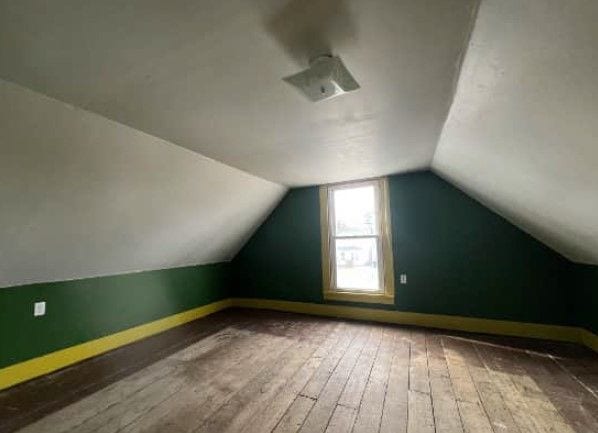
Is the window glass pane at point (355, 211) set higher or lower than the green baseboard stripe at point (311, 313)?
higher

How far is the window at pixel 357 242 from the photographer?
4164mm

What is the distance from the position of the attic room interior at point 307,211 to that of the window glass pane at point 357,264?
31mm

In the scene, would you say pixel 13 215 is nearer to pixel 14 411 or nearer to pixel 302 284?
pixel 14 411

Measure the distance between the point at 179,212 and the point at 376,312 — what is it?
2962 millimetres

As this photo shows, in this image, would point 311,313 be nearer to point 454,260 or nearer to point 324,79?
point 454,260

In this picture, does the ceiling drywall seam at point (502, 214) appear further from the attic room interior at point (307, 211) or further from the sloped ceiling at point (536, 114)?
the sloped ceiling at point (536, 114)

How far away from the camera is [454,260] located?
374 centimetres

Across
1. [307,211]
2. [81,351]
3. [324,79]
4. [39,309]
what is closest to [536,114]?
[324,79]

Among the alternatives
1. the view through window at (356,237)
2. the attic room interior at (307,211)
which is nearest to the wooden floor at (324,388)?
the attic room interior at (307,211)

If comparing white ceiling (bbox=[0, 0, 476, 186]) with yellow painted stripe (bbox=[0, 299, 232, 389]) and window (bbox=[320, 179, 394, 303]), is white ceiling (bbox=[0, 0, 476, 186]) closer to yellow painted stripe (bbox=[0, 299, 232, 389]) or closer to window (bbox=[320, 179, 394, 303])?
window (bbox=[320, 179, 394, 303])

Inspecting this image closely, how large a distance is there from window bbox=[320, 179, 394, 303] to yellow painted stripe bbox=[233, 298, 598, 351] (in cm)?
19

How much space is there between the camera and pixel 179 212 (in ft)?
11.0

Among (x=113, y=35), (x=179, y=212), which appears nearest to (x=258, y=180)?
(x=179, y=212)

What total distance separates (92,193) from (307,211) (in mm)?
2994
